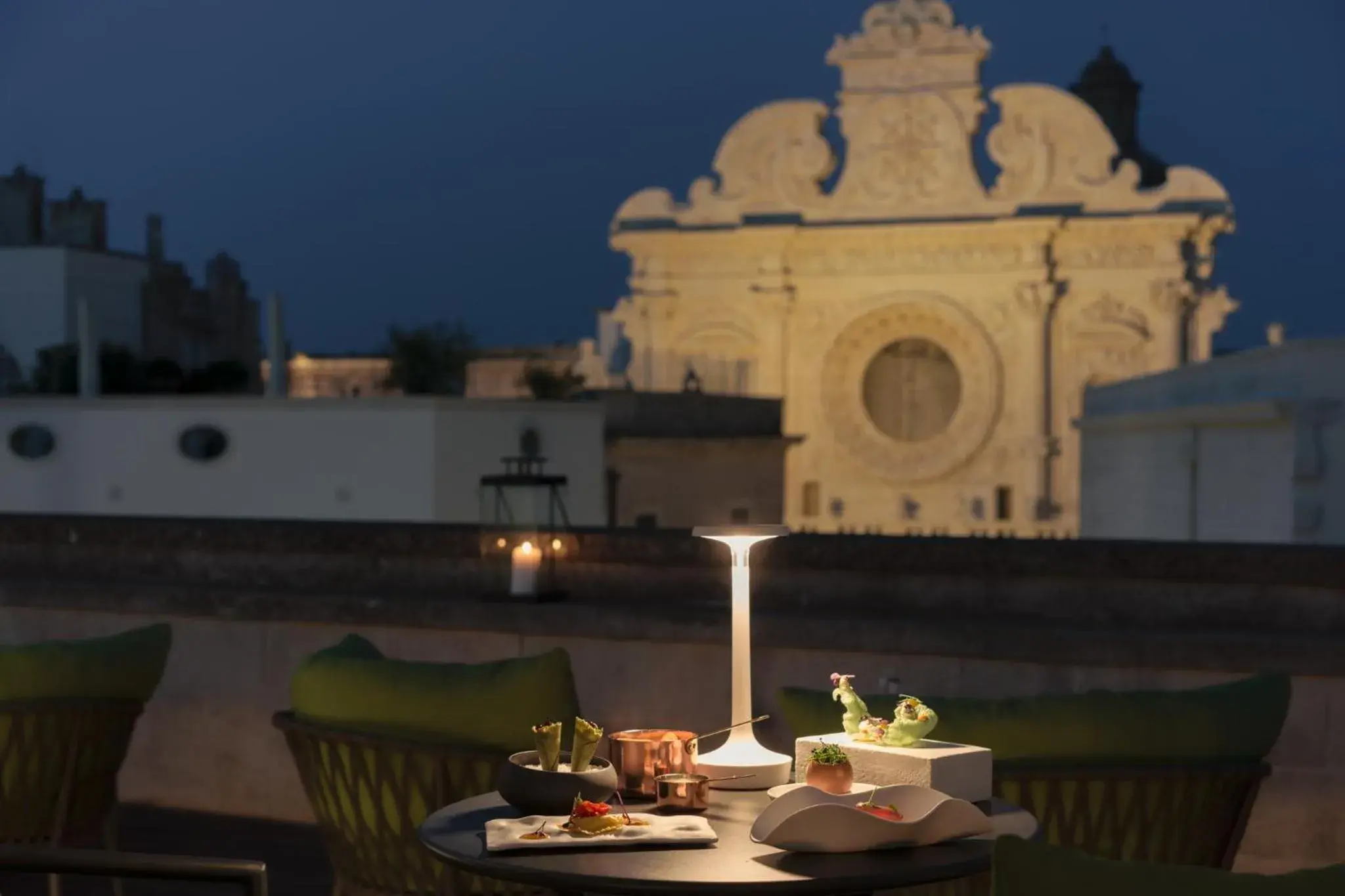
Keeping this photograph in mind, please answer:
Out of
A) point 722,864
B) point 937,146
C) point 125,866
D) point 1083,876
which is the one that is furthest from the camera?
point 937,146

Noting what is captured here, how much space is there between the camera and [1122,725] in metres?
3.83

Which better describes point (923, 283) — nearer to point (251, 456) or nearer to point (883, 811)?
point (251, 456)

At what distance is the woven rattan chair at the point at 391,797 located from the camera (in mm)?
4176

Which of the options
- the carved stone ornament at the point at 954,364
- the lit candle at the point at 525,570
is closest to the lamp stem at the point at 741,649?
the lit candle at the point at 525,570

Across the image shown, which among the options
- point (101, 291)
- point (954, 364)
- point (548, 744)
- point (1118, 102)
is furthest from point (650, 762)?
point (1118, 102)

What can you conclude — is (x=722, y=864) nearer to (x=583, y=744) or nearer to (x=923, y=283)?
(x=583, y=744)

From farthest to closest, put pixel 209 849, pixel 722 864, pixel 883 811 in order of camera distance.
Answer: pixel 209 849 < pixel 883 811 < pixel 722 864

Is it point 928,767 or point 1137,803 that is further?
point 1137,803

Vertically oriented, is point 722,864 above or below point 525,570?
below

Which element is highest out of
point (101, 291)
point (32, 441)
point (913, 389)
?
point (101, 291)

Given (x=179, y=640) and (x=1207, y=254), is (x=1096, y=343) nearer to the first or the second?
(x=1207, y=254)

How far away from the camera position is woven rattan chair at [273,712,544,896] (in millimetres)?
4176

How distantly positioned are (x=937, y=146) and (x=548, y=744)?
40.3m

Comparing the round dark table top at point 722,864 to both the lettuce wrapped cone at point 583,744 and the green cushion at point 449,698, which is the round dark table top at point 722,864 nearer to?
the lettuce wrapped cone at point 583,744
